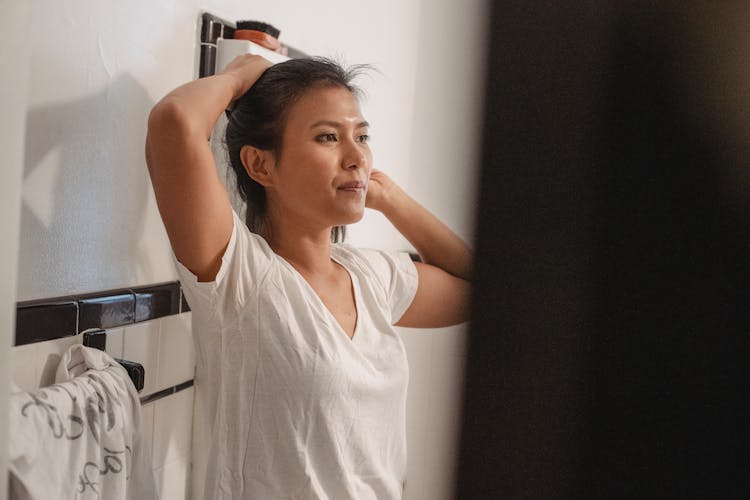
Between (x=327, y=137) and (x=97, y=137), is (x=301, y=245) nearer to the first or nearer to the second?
(x=327, y=137)

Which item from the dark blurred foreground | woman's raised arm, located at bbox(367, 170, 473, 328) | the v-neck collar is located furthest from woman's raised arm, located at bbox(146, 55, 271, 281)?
the dark blurred foreground

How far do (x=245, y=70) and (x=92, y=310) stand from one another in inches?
13.5

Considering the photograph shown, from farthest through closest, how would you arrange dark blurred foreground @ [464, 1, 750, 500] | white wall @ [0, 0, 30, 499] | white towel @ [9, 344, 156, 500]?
white towel @ [9, 344, 156, 500] → white wall @ [0, 0, 30, 499] → dark blurred foreground @ [464, 1, 750, 500]

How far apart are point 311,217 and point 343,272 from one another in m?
0.10

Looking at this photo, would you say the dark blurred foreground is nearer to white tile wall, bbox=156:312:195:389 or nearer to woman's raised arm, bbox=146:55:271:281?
woman's raised arm, bbox=146:55:271:281

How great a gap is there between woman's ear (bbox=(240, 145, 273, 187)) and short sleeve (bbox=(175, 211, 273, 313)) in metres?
0.11

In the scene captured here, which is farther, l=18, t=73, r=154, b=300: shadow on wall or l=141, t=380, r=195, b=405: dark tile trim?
l=141, t=380, r=195, b=405: dark tile trim

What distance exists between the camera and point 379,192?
988 millimetres

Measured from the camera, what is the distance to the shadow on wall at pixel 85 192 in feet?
2.27

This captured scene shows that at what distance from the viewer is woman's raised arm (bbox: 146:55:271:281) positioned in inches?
26.1

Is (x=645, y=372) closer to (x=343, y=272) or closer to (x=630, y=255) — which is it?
(x=630, y=255)

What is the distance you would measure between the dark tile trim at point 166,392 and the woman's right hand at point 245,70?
1.33 feet

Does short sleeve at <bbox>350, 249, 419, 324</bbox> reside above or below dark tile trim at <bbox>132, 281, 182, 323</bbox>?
above

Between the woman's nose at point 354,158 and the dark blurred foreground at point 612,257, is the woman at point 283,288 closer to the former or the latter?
the woman's nose at point 354,158
